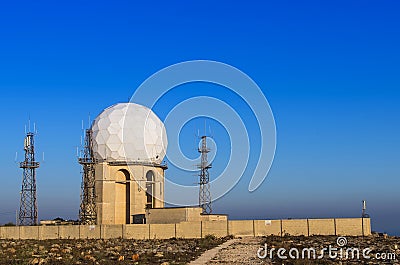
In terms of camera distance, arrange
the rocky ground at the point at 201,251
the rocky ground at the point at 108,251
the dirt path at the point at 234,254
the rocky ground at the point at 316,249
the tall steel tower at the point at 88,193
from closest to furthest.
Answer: the rocky ground at the point at 316,249, the rocky ground at the point at 201,251, the dirt path at the point at 234,254, the rocky ground at the point at 108,251, the tall steel tower at the point at 88,193

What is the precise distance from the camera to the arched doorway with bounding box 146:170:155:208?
2036 inches

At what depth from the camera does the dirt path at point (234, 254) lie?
2706cm

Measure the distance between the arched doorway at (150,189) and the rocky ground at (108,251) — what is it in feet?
36.7

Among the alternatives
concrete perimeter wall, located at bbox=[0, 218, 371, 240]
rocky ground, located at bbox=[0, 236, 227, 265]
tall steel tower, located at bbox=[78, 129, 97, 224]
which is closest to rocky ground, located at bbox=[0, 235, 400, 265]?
rocky ground, located at bbox=[0, 236, 227, 265]

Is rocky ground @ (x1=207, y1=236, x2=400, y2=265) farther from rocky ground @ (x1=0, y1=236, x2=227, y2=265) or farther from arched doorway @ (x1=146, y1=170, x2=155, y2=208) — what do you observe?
arched doorway @ (x1=146, y1=170, x2=155, y2=208)

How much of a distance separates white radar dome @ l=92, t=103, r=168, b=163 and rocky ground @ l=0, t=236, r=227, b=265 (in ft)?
37.2

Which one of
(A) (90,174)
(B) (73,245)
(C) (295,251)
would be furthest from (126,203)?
(C) (295,251)

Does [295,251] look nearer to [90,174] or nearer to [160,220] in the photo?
[160,220]

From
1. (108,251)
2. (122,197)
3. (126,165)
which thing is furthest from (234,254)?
(122,197)

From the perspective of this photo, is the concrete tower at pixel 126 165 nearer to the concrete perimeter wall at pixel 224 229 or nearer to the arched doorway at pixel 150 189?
the arched doorway at pixel 150 189

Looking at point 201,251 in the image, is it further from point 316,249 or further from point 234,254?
point 316,249

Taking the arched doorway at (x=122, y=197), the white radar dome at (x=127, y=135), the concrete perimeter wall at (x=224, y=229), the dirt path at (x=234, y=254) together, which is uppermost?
the white radar dome at (x=127, y=135)

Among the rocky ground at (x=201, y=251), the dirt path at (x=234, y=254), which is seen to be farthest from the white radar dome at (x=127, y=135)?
the dirt path at (x=234, y=254)

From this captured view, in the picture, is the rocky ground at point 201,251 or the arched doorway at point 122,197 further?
the arched doorway at point 122,197
